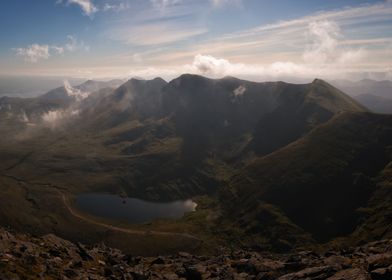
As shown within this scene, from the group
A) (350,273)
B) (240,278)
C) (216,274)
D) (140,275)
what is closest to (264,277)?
(240,278)

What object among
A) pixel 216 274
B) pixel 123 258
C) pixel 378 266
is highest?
pixel 378 266

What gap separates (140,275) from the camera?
96312 millimetres

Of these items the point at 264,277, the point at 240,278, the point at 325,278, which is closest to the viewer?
the point at 325,278

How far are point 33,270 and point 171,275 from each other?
3975 centimetres

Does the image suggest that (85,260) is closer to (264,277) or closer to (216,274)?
(216,274)

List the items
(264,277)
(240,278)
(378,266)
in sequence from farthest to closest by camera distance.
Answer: (240,278)
(264,277)
(378,266)

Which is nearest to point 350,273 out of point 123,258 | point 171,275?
point 171,275

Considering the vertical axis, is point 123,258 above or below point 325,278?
below

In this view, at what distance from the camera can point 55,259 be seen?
3664 inches

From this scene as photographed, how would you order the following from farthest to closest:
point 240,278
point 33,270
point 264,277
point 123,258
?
point 123,258, point 240,278, point 264,277, point 33,270

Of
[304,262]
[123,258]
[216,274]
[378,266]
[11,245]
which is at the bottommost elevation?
[123,258]

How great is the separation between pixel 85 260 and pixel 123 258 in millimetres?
26243

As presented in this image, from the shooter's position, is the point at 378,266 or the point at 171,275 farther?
the point at 171,275

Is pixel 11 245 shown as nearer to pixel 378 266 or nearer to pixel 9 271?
pixel 9 271
